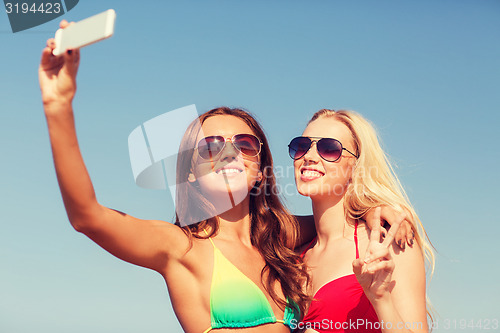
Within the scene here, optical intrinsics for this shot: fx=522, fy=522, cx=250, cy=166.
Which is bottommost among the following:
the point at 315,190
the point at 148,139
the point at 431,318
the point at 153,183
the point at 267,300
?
the point at 431,318

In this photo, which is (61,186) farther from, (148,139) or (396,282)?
(396,282)

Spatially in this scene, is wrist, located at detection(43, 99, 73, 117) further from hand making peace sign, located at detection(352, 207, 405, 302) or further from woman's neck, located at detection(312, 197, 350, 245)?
woman's neck, located at detection(312, 197, 350, 245)

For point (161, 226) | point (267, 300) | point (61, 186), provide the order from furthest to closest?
point (267, 300) → point (161, 226) → point (61, 186)

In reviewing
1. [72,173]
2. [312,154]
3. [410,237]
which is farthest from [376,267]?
[72,173]

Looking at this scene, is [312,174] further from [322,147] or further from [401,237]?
[401,237]

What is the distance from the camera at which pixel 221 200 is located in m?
5.56

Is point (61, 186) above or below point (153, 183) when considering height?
below

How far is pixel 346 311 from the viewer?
5.00 meters

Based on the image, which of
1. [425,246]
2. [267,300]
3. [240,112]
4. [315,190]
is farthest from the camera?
[240,112]

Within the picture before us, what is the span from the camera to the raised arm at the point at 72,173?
331 centimetres

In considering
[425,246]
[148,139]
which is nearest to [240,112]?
[148,139]

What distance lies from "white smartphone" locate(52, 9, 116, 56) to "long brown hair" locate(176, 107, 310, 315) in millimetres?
2351

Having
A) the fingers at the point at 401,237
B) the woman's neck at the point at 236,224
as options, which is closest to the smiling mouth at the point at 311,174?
the woman's neck at the point at 236,224

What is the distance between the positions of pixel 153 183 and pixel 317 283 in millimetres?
2103
